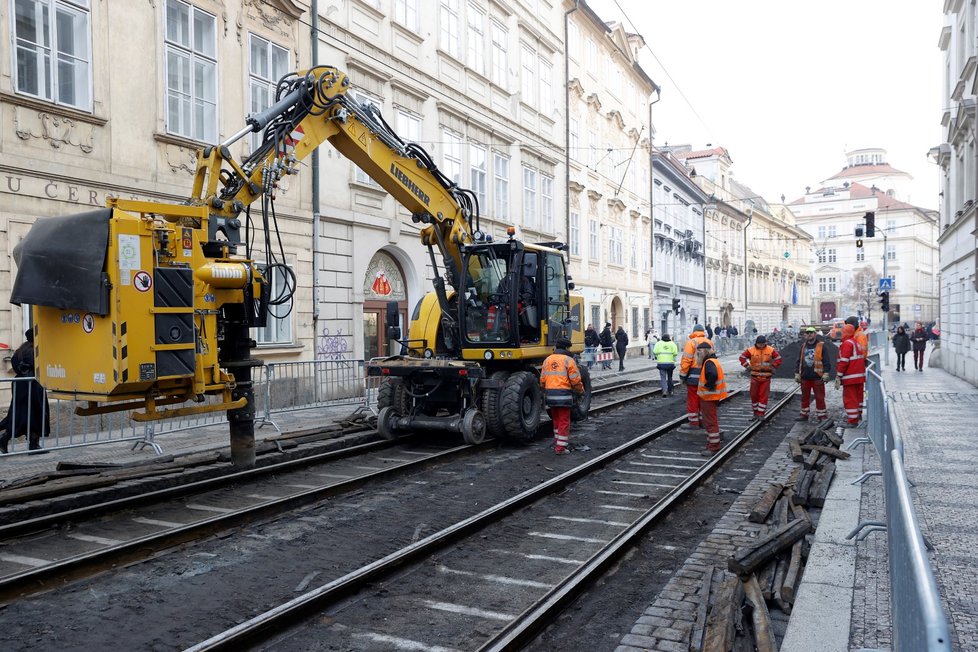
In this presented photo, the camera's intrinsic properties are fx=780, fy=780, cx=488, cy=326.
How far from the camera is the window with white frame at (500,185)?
81.3ft

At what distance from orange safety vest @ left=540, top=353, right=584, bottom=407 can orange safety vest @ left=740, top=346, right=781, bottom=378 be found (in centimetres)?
398

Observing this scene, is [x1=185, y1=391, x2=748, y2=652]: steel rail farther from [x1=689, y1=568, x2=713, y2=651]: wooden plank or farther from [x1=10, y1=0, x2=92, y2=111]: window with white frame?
[x1=10, y1=0, x2=92, y2=111]: window with white frame

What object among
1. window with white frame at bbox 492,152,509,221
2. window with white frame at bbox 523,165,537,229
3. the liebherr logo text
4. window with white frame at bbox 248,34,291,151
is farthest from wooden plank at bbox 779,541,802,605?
window with white frame at bbox 523,165,537,229

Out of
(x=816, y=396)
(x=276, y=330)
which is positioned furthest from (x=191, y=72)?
(x=816, y=396)

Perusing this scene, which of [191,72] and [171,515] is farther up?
[191,72]

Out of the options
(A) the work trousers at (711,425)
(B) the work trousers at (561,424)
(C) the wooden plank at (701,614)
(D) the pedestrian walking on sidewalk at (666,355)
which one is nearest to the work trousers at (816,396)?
(A) the work trousers at (711,425)

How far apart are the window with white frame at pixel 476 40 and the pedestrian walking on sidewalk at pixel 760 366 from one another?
13699 millimetres

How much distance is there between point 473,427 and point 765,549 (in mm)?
5528

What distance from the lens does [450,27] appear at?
73.2 ft

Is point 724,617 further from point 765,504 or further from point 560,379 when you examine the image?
Result: point 560,379

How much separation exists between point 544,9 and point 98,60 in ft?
64.5

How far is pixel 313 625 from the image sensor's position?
186 inches

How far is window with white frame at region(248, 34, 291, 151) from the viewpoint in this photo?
51.8 feet

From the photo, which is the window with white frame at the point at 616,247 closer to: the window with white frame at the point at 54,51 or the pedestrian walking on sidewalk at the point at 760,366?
the pedestrian walking on sidewalk at the point at 760,366
